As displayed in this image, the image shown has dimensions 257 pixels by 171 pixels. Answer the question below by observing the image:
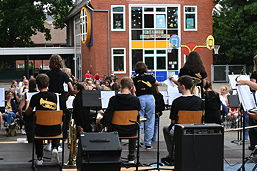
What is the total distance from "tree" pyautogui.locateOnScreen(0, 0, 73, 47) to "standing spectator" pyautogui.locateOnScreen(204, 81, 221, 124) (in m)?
42.2

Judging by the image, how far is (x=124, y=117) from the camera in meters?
9.48

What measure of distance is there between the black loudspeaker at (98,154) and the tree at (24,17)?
4492cm

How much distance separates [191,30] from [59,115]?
3604cm

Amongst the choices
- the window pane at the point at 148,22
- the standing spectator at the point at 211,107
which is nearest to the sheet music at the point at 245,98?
the standing spectator at the point at 211,107

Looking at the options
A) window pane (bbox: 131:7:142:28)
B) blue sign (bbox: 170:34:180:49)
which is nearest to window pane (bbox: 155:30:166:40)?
window pane (bbox: 131:7:142:28)

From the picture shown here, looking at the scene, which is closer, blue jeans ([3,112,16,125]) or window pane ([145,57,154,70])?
blue jeans ([3,112,16,125])

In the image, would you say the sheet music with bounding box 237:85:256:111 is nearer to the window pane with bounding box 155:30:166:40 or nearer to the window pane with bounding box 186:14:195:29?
the window pane with bounding box 155:30:166:40

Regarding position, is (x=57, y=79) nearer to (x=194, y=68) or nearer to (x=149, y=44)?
(x=194, y=68)

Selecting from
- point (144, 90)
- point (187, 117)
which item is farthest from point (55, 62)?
point (187, 117)

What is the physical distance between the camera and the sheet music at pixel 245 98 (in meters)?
8.16

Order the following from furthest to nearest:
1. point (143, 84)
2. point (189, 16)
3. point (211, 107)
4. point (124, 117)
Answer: point (189, 16), point (143, 84), point (211, 107), point (124, 117)

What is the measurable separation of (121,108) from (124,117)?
0.19m

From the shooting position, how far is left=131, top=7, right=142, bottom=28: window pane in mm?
43875

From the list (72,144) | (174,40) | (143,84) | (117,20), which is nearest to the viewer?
(72,144)
